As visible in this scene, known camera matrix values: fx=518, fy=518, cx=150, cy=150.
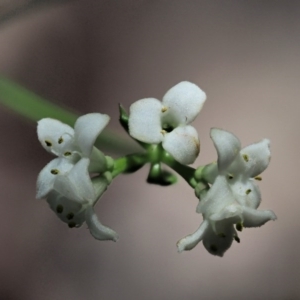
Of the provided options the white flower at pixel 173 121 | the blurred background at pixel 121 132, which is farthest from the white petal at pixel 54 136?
the blurred background at pixel 121 132

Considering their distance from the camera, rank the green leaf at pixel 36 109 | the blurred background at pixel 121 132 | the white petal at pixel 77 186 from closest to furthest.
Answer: the white petal at pixel 77 186, the green leaf at pixel 36 109, the blurred background at pixel 121 132

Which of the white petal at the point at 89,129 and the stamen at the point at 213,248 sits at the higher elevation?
the white petal at the point at 89,129

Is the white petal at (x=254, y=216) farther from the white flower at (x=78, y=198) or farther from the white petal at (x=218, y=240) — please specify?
the white flower at (x=78, y=198)

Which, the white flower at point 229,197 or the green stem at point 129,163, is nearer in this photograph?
the white flower at point 229,197

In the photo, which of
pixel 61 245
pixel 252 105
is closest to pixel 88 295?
pixel 61 245

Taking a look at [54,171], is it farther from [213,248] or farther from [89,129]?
[213,248]

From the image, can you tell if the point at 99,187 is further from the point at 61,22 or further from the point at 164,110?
the point at 61,22

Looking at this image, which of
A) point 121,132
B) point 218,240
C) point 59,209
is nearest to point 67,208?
point 59,209
